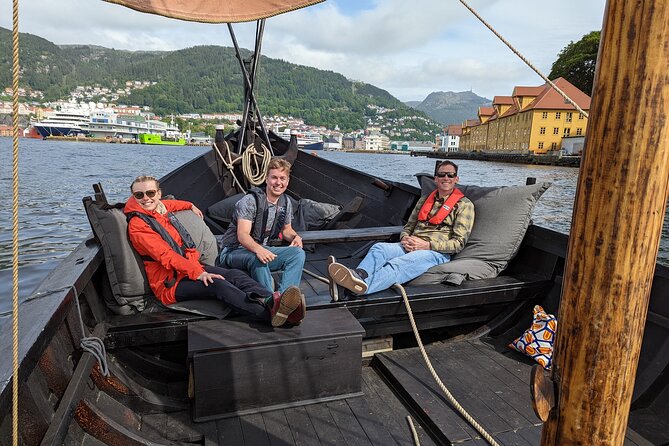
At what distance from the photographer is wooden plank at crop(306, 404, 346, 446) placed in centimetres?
223

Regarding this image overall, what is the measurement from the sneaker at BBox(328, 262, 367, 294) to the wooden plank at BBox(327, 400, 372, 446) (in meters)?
0.69

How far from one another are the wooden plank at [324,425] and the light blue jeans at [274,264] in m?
0.81

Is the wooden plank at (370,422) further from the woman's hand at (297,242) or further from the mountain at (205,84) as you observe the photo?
the mountain at (205,84)

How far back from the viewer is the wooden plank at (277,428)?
2.20 m

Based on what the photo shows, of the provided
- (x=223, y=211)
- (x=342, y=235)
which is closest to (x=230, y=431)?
(x=342, y=235)

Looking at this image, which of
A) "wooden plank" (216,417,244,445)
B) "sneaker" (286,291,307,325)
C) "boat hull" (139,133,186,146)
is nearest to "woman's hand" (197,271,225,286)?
"sneaker" (286,291,307,325)

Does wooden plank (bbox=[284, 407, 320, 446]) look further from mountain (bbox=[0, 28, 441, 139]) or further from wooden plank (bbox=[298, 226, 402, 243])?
mountain (bbox=[0, 28, 441, 139])

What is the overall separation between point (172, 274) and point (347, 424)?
4.34 ft

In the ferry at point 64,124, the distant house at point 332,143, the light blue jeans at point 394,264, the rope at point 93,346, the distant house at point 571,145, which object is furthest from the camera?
the distant house at point 332,143

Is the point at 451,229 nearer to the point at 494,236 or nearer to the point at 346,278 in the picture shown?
the point at 494,236

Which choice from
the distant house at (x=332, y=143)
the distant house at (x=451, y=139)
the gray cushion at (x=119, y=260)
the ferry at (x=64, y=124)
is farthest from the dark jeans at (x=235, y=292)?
the distant house at (x=332, y=143)

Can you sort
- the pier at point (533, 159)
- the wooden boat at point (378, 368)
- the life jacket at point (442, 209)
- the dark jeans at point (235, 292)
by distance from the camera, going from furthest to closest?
1. the pier at point (533, 159)
2. the life jacket at point (442, 209)
3. the dark jeans at point (235, 292)
4. the wooden boat at point (378, 368)

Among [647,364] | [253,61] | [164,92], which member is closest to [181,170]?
[253,61]

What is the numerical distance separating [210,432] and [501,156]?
51.9 m
